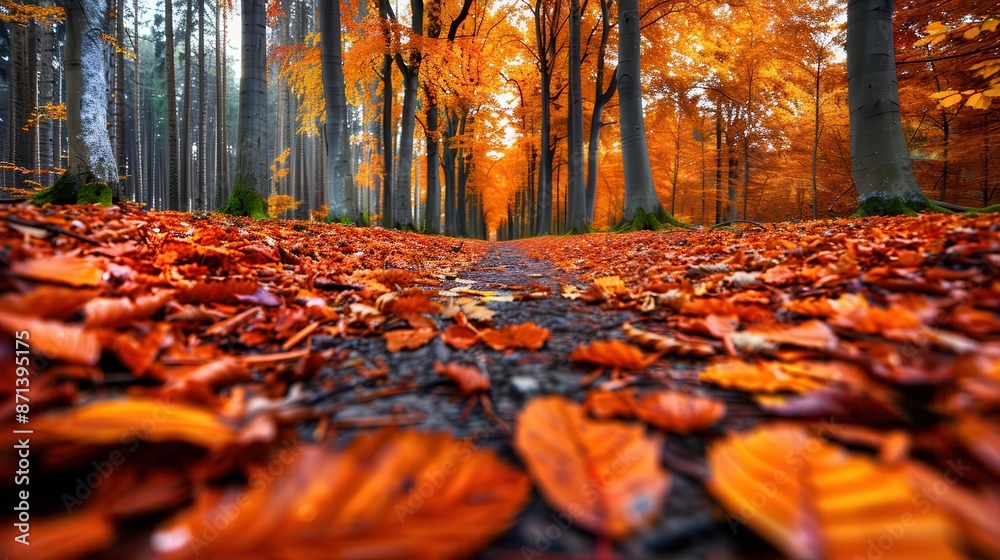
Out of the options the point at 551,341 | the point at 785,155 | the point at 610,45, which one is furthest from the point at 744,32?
the point at 551,341

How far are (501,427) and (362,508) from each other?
0.32m

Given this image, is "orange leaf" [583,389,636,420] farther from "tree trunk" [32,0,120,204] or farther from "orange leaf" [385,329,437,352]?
"tree trunk" [32,0,120,204]

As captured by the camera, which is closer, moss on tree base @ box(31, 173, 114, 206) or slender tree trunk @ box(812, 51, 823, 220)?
moss on tree base @ box(31, 173, 114, 206)

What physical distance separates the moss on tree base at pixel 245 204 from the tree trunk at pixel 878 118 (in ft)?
26.8

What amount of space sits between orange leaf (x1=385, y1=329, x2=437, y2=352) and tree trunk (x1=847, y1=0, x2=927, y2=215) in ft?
18.8

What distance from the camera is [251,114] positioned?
642 cm

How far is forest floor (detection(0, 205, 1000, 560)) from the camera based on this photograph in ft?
1.55

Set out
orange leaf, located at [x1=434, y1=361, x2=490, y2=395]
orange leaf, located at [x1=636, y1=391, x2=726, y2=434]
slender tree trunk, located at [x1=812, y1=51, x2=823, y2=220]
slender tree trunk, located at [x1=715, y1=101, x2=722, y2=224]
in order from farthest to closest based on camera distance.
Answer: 1. slender tree trunk, located at [x1=715, y1=101, x2=722, y2=224]
2. slender tree trunk, located at [x1=812, y1=51, x2=823, y2=220]
3. orange leaf, located at [x1=434, y1=361, x2=490, y2=395]
4. orange leaf, located at [x1=636, y1=391, x2=726, y2=434]

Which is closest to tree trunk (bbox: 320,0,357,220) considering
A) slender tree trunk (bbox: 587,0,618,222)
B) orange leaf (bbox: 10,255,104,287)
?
slender tree trunk (bbox: 587,0,618,222)

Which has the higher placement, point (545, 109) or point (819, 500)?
point (545, 109)

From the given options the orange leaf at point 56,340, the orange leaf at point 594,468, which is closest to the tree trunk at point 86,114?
the orange leaf at point 56,340

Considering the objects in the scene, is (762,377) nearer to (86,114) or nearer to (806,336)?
(806,336)

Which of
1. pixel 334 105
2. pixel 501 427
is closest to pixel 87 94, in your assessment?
pixel 334 105

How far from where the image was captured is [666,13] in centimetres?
1268
